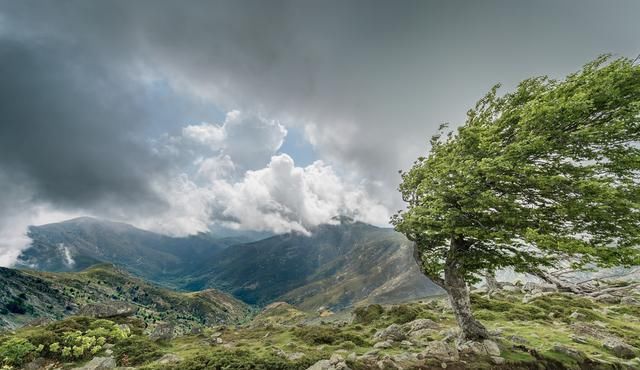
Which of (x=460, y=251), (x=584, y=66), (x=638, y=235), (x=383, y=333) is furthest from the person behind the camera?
(x=383, y=333)

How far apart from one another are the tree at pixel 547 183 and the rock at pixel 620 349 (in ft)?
26.9

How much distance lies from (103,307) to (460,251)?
44890 millimetres

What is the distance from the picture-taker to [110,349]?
20.7 m

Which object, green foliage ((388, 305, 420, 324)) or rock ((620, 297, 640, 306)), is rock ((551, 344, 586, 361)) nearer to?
green foliage ((388, 305, 420, 324))

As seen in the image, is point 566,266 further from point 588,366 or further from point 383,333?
point 383,333

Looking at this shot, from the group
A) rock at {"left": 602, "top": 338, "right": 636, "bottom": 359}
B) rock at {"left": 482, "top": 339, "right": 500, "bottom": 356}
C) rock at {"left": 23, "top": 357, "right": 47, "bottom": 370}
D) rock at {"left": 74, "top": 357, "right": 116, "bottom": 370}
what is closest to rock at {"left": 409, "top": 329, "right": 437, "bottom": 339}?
rock at {"left": 482, "top": 339, "right": 500, "bottom": 356}

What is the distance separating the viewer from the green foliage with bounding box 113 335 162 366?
18906 mm

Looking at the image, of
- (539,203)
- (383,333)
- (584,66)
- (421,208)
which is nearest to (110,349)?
(383,333)

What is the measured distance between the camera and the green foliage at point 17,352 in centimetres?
1748

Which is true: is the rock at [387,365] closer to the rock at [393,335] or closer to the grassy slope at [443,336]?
the grassy slope at [443,336]

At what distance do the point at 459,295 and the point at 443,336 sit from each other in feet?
17.8

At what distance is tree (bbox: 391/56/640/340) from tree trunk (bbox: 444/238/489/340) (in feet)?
0.22

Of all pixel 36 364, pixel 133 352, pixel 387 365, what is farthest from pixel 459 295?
pixel 36 364

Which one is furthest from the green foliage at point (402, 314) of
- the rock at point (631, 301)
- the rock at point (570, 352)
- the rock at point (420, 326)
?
the rock at point (631, 301)
